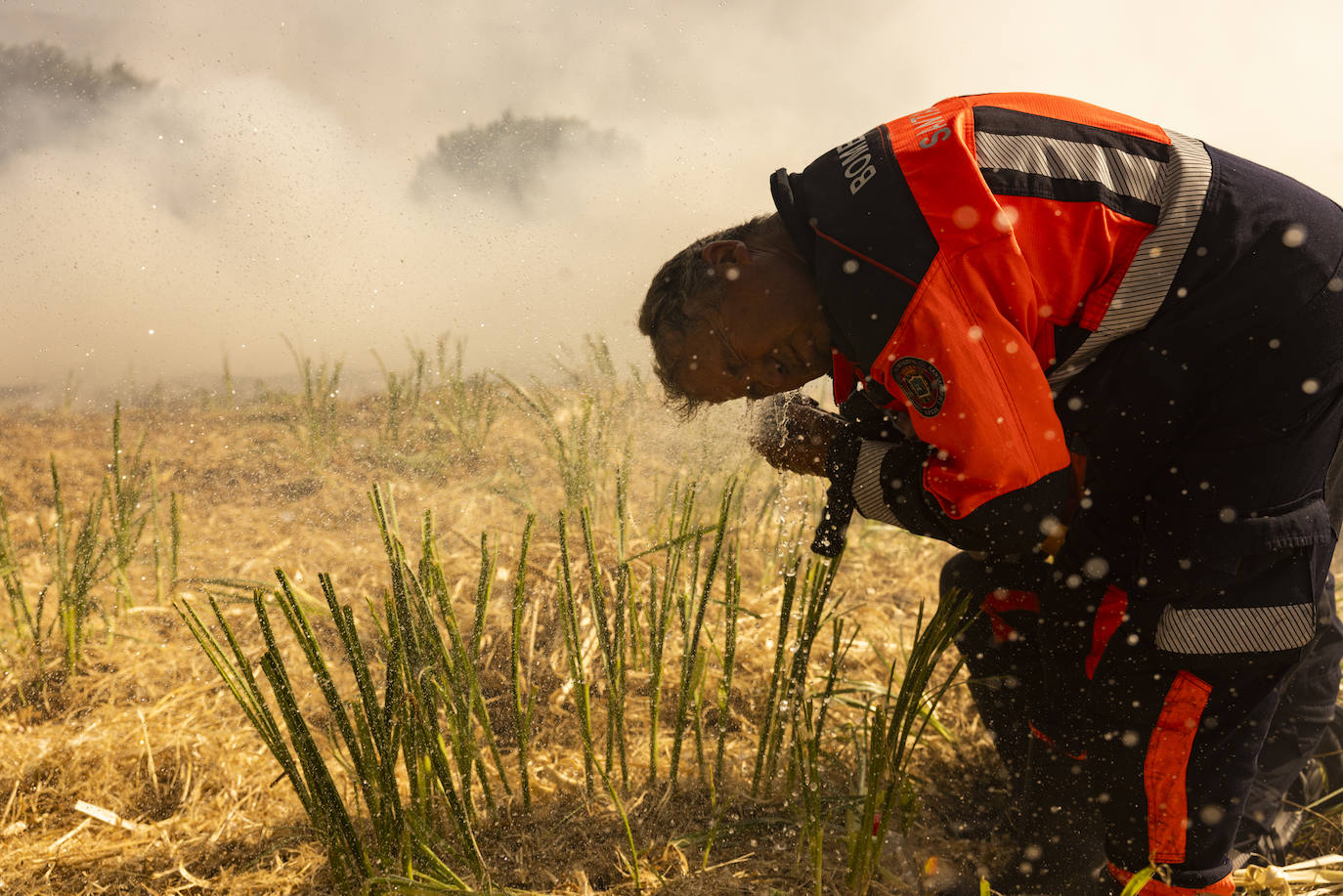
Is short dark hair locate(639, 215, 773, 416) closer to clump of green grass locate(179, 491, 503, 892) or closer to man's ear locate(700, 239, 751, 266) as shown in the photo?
man's ear locate(700, 239, 751, 266)

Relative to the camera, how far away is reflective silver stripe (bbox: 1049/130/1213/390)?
1.38 meters

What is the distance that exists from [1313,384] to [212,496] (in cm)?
459

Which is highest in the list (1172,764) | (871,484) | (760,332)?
(760,332)

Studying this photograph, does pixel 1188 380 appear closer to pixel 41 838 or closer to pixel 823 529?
pixel 823 529

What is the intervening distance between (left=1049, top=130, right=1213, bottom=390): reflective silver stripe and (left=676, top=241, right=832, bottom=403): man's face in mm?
521

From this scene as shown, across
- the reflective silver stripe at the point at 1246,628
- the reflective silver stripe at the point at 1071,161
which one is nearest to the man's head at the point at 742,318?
the reflective silver stripe at the point at 1071,161

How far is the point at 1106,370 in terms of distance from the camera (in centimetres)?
154

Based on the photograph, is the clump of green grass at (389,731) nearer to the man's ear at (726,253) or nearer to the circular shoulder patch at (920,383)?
the man's ear at (726,253)

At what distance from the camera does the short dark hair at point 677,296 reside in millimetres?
1675

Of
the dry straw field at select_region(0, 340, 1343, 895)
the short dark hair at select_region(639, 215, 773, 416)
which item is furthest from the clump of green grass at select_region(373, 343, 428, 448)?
the short dark hair at select_region(639, 215, 773, 416)

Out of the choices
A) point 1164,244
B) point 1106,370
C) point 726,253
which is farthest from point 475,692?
point 1164,244

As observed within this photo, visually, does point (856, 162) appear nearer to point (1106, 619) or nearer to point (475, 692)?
point (1106, 619)

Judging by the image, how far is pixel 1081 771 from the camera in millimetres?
1854

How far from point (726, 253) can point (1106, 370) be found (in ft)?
2.55
